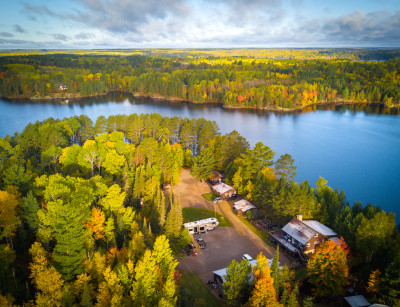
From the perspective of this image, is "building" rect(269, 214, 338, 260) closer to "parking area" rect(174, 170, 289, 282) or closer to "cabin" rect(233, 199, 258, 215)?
"parking area" rect(174, 170, 289, 282)

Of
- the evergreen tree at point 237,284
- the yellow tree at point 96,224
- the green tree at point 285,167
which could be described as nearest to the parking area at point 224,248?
the evergreen tree at point 237,284

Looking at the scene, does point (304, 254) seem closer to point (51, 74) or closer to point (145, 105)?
point (145, 105)

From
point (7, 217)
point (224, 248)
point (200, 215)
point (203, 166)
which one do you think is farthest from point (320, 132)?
point (7, 217)

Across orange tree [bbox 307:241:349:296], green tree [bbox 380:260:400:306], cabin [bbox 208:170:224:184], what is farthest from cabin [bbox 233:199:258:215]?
green tree [bbox 380:260:400:306]

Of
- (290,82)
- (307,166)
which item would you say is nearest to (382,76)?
(290,82)

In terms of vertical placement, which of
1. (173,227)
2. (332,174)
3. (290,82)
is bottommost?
(332,174)

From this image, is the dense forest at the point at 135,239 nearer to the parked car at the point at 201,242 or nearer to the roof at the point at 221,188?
the roof at the point at 221,188

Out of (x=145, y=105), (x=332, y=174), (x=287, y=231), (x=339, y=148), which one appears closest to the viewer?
(x=287, y=231)
